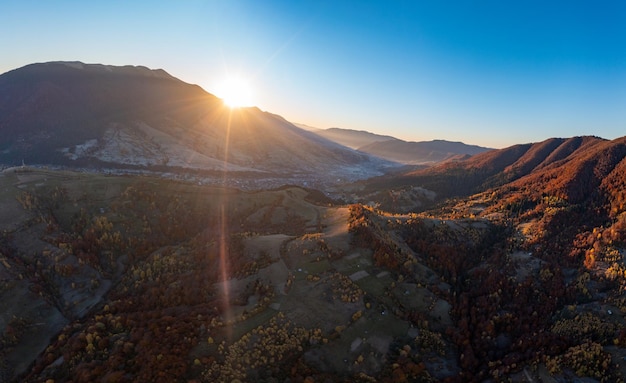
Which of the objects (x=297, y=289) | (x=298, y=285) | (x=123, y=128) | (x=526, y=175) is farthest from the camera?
(x=123, y=128)

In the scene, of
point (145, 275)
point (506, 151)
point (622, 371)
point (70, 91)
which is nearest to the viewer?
point (622, 371)

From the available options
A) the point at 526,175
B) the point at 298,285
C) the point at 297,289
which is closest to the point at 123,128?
the point at 298,285

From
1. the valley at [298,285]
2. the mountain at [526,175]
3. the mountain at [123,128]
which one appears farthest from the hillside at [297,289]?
the mountain at [123,128]

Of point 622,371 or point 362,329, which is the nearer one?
point 622,371

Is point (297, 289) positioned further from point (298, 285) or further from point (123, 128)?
point (123, 128)

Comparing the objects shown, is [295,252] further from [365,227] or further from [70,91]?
[70,91]

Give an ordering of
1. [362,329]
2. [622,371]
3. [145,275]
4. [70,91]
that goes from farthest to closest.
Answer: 1. [70,91]
2. [145,275]
3. [362,329]
4. [622,371]

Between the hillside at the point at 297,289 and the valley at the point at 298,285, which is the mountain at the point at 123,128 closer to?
the valley at the point at 298,285

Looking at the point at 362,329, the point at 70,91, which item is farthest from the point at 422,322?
the point at 70,91
